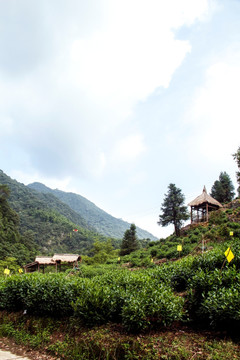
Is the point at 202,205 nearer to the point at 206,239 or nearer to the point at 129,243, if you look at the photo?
the point at 206,239

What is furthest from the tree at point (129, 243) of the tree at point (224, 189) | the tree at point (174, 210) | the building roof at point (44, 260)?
the tree at point (224, 189)

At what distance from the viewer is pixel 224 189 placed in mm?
30125

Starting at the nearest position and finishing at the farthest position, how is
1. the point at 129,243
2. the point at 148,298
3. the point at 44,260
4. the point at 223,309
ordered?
the point at 223,309 < the point at 148,298 < the point at 44,260 < the point at 129,243

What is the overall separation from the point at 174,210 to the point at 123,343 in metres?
19.4

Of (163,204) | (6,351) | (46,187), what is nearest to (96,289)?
(6,351)

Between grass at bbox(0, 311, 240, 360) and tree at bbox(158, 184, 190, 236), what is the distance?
18.4 meters

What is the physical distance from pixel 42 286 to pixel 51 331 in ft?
4.02

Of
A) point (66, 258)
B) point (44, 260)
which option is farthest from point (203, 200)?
point (44, 260)

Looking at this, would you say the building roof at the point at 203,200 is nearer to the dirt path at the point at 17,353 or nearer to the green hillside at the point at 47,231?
the dirt path at the point at 17,353

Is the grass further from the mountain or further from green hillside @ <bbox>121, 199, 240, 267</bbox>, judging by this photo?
the mountain

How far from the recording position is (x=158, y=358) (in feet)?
10.4

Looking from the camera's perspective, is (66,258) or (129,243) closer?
(66,258)

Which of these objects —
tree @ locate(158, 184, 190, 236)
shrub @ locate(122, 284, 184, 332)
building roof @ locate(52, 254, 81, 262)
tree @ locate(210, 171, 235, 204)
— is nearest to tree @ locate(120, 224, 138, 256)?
tree @ locate(158, 184, 190, 236)

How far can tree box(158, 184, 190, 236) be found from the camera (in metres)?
21.6
